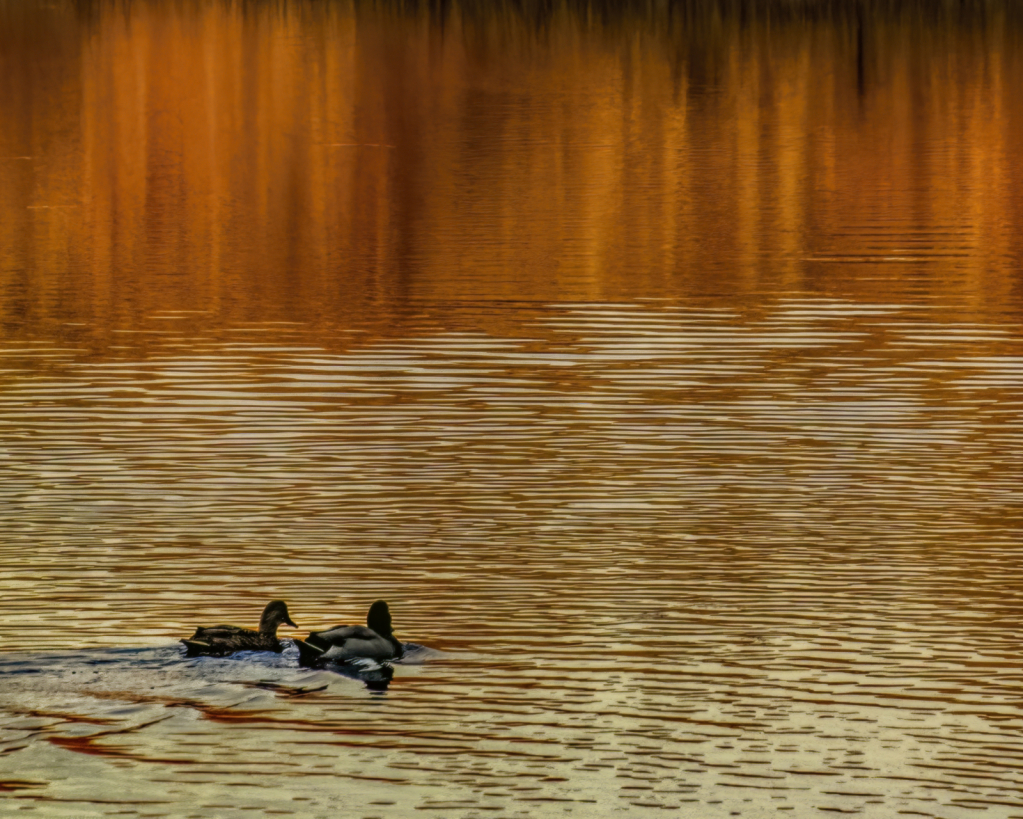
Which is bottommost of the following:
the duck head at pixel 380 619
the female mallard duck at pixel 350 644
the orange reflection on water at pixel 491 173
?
the female mallard duck at pixel 350 644

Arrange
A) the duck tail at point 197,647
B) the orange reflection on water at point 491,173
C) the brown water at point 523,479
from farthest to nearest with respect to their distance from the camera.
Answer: the orange reflection on water at point 491,173
the duck tail at point 197,647
the brown water at point 523,479

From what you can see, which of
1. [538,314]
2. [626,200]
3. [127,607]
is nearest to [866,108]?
[626,200]

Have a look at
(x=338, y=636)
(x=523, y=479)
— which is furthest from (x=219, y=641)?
(x=523, y=479)

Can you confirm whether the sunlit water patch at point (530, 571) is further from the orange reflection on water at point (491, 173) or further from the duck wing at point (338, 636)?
the orange reflection on water at point (491, 173)

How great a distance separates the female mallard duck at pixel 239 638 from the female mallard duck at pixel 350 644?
0.69 ft

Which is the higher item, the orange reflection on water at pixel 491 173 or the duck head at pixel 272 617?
the orange reflection on water at pixel 491 173

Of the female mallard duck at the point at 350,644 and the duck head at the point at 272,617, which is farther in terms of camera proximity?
the duck head at the point at 272,617

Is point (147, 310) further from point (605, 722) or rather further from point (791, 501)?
point (605, 722)

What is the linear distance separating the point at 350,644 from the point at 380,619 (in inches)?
15.0

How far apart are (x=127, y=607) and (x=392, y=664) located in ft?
7.22

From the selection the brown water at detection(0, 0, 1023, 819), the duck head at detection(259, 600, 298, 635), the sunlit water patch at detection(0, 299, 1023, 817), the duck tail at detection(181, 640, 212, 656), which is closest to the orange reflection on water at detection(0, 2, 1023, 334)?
the brown water at detection(0, 0, 1023, 819)

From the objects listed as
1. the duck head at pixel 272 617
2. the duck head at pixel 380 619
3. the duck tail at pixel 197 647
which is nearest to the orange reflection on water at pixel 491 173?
the duck head at pixel 272 617

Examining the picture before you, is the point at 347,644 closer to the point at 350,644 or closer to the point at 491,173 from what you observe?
the point at 350,644

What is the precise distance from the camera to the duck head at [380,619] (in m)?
13.1
